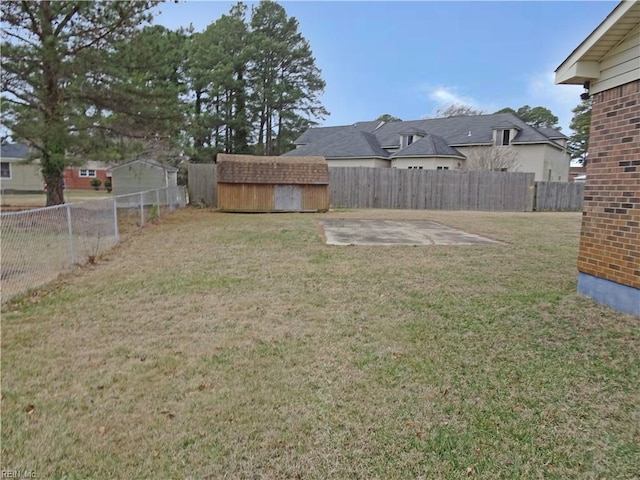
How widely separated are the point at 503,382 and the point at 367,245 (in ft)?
18.3

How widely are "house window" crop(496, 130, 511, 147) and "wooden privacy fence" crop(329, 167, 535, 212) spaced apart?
8.21 m

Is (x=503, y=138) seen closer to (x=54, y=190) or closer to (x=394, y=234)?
(x=394, y=234)

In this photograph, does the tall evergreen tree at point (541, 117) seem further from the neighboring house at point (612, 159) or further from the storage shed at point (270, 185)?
the neighboring house at point (612, 159)

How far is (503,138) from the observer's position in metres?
27.7

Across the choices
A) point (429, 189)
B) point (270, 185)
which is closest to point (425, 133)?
point (429, 189)

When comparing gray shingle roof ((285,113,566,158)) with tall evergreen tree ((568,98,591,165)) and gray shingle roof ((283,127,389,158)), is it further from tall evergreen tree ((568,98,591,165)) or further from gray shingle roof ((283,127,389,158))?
tall evergreen tree ((568,98,591,165))

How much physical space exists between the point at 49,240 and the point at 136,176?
11.8 metres

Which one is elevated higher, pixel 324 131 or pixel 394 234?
pixel 324 131

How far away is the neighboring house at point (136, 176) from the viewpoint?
17141 mm

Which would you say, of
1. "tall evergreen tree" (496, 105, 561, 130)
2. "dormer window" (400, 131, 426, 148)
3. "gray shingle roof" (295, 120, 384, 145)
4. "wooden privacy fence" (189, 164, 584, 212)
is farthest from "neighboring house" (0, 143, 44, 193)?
"tall evergreen tree" (496, 105, 561, 130)

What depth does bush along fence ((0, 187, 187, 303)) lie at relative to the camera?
5.29 m

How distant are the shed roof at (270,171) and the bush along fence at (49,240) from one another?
7959 millimetres

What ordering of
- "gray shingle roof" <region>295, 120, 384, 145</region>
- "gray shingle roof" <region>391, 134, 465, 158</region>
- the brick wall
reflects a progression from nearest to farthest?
the brick wall
"gray shingle roof" <region>391, 134, 465, 158</region>
"gray shingle roof" <region>295, 120, 384, 145</region>

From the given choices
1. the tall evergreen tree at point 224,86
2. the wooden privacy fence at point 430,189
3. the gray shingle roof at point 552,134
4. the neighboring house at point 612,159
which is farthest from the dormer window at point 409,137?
the neighboring house at point 612,159
